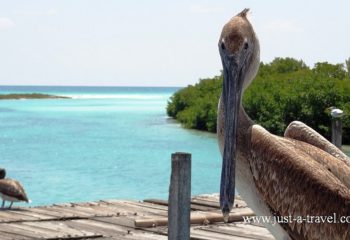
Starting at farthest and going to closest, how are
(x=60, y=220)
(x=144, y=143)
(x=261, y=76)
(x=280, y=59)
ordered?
(x=280, y=59)
(x=261, y=76)
(x=144, y=143)
(x=60, y=220)

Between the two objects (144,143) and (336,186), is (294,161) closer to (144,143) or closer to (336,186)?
(336,186)

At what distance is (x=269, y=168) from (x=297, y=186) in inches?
6.5

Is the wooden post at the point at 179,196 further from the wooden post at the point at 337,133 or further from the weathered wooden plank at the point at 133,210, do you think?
the wooden post at the point at 337,133

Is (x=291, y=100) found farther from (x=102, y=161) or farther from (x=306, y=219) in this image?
(x=306, y=219)

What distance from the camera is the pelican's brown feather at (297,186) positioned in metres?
3.53

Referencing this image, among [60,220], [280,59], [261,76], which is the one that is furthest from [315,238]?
[280,59]

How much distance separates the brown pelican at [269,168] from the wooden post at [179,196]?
83cm

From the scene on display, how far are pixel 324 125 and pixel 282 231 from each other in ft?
74.4

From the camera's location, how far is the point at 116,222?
23.6 ft

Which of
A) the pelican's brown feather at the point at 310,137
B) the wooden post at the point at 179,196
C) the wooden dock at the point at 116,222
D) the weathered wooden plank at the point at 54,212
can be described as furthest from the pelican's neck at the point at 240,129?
the weathered wooden plank at the point at 54,212

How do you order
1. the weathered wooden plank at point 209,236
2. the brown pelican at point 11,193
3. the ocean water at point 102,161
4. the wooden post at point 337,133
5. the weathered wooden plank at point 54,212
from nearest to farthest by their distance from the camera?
the weathered wooden plank at point 209,236 < the weathered wooden plank at point 54,212 < the brown pelican at point 11,193 < the wooden post at point 337,133 < the ocean water at point 102,161

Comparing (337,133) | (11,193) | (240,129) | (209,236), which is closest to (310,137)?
(240,129)

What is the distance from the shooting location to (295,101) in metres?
26.8

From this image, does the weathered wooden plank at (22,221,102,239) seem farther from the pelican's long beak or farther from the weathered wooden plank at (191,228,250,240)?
the pelican's long beak
